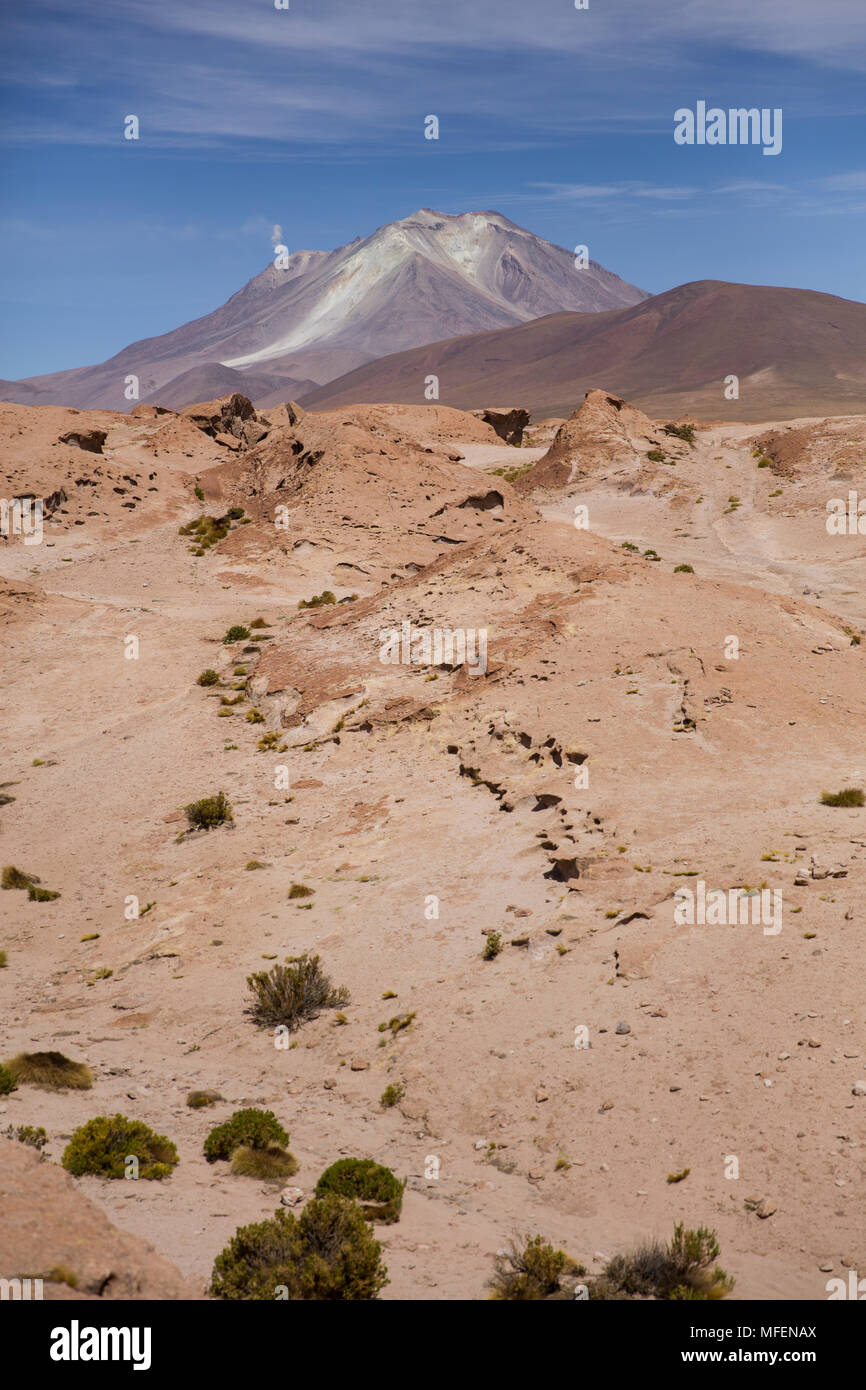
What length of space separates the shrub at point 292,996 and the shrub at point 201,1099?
4.70ft

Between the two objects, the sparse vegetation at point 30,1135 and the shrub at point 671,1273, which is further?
the sparse vegetation at point 30,1135

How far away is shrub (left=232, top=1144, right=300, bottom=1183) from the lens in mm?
8367

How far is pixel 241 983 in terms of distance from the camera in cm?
1239

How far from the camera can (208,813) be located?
56.5 ft

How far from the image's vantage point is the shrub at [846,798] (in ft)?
44.1

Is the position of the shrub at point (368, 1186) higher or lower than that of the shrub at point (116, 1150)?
lower

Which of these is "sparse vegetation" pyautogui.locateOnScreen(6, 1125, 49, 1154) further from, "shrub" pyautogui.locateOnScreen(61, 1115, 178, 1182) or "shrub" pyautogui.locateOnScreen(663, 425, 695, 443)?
"shrub" pyautogui.locateOnScreen(663, 425, 695, 443)

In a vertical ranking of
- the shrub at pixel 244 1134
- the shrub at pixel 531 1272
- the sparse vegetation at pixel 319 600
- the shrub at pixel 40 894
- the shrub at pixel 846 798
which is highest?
the sparse vegetation at pixel 319 600

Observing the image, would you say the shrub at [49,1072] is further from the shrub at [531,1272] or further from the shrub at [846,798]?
the shrub at [846,798]

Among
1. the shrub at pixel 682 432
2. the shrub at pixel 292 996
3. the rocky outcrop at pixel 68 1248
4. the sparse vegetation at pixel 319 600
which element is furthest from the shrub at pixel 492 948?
the shrub at pixel 682 432
